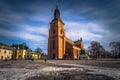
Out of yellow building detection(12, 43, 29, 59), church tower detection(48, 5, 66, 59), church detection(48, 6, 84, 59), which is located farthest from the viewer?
yellow building detection(12, 43, 29, 59)

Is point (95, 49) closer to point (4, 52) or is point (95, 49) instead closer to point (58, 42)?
point (58, 42)

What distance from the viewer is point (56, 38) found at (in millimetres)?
71125

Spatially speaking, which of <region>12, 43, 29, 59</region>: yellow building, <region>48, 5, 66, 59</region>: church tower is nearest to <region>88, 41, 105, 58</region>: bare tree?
<region>48, 5, 66, 59</region>: church tower

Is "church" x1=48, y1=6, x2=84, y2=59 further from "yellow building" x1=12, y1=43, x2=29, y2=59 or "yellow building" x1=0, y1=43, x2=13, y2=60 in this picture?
"yellow building" x1=12, y1=43, x2=29, y2=59

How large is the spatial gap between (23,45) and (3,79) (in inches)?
3233

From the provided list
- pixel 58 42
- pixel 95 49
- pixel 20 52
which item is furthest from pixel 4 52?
pixel 95 49

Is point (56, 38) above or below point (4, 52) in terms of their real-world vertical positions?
above

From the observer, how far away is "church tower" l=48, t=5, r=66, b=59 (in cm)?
6962

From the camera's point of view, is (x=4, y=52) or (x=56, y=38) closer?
(x=4, y=52)

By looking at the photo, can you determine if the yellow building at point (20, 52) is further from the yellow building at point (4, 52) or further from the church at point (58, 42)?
the church at point (58, 42)

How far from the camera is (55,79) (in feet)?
35.7

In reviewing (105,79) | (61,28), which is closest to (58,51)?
(61,28)

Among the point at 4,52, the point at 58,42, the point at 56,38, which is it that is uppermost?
the point at 56,38

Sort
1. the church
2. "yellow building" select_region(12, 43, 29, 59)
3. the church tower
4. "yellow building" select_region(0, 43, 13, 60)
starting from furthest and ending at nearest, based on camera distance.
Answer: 1. "yellow building" select_region(12, 43, 29, 59)
2. the church
3. the church tower
4. "yellow building" select_region(0, 43, 13, 60)
